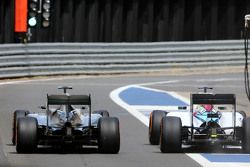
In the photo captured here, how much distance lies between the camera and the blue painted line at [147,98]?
24.2 m

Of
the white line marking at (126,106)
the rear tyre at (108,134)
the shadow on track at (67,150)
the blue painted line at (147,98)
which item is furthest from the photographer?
the blue painted line at (147,98)

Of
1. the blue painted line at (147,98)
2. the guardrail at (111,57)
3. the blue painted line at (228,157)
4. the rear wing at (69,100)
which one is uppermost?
the guardrail at (111,57)

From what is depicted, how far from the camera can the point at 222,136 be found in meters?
14.5

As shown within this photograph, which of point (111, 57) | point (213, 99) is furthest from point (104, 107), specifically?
point (111, 57)

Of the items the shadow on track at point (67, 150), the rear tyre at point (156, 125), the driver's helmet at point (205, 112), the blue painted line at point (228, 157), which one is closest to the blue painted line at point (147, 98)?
the rear tyre at point (156, 125)

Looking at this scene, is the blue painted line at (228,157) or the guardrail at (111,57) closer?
the blue painted line at (228,157)

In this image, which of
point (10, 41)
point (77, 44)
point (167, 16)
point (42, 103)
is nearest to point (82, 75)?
point (77, 44)

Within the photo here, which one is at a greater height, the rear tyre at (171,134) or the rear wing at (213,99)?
the rear wing at (213,99)

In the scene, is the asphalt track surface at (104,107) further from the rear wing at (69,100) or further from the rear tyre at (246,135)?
the rear tyre at (246,135)

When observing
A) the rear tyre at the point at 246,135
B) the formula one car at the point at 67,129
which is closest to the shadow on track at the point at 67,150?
the formula one car at the point at 67,129

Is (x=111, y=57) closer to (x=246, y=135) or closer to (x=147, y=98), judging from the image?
(x=147, y=98)

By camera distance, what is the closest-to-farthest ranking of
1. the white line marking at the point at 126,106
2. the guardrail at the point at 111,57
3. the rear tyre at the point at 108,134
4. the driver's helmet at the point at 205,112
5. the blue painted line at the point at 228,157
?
the blue painted line at the point at 228,157, the rear tyre at the point at 108,134, the driver's helmet at the point at 205,112, the white line marking at the point at 126,106, the guardrail at the point at 111,57

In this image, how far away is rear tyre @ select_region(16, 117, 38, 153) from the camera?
1398 centimetres

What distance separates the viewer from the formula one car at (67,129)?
14.0 m
